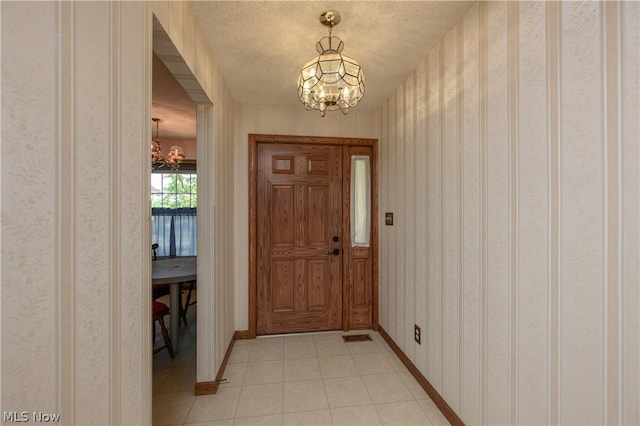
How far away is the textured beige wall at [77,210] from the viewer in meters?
0.57

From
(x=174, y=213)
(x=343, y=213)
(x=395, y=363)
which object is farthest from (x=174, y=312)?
(x=174, y=213)

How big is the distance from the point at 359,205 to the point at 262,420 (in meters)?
2.13

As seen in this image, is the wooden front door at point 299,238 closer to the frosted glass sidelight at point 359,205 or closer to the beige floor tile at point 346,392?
the frosted glass sidelight at point 359,205

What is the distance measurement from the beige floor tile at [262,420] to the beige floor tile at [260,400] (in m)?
0.03

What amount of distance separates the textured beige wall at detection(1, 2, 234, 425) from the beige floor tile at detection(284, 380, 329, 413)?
3.46 feet

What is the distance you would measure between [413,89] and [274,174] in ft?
5.22

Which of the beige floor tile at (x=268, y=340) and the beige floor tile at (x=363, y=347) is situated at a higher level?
the beige floor tile at (x=363, y=347)

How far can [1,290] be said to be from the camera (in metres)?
0.54

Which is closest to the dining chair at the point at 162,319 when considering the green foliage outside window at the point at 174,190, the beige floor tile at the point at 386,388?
the beige floor tile at the point at 386,388

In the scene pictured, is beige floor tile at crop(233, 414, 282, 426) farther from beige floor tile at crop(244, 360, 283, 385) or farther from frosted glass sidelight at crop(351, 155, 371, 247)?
frosted glass sidelight at crop(351, 155, 371, 247)

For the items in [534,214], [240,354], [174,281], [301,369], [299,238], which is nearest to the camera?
[534,214]

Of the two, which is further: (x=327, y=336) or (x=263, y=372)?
(x=327, y=336)

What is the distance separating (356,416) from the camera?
173 cm

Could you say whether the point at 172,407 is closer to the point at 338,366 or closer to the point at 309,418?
the point at 309,418
